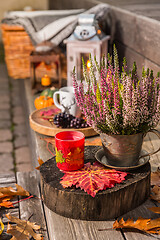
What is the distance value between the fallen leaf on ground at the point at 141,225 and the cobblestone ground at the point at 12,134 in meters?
1.65

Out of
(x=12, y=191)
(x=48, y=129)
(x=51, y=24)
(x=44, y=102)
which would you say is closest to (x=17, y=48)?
(x=51, y=24)

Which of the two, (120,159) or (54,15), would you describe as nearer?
(120,159)

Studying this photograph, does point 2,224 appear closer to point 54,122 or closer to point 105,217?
point 105,217

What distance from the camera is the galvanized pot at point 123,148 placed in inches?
51.2

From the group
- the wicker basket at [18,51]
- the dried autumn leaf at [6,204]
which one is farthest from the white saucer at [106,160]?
the wicker basket at [18,51]

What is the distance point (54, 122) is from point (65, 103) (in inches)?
6.3

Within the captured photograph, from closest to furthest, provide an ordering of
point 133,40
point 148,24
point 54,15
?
point 148,24 → point 133,40 → point 54,15

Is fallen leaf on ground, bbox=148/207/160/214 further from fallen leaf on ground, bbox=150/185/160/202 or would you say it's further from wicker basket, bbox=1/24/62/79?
wicker basket, bbox=1/24/62/79

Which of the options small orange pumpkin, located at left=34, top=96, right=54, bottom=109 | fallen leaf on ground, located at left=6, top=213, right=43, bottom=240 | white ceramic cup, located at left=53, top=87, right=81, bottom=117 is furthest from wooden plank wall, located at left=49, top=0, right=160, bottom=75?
fallen leaf on ground, located at left=6, top=213, right=43, bottom=240

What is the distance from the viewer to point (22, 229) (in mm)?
1323

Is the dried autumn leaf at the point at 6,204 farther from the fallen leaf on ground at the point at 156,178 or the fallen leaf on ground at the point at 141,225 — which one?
the fallen leaf on ground at the point at 156,178

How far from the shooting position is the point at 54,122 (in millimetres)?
2008

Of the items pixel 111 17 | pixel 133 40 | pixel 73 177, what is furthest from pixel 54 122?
pixel 111 17

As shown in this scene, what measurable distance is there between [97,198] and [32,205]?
38 centimetres
